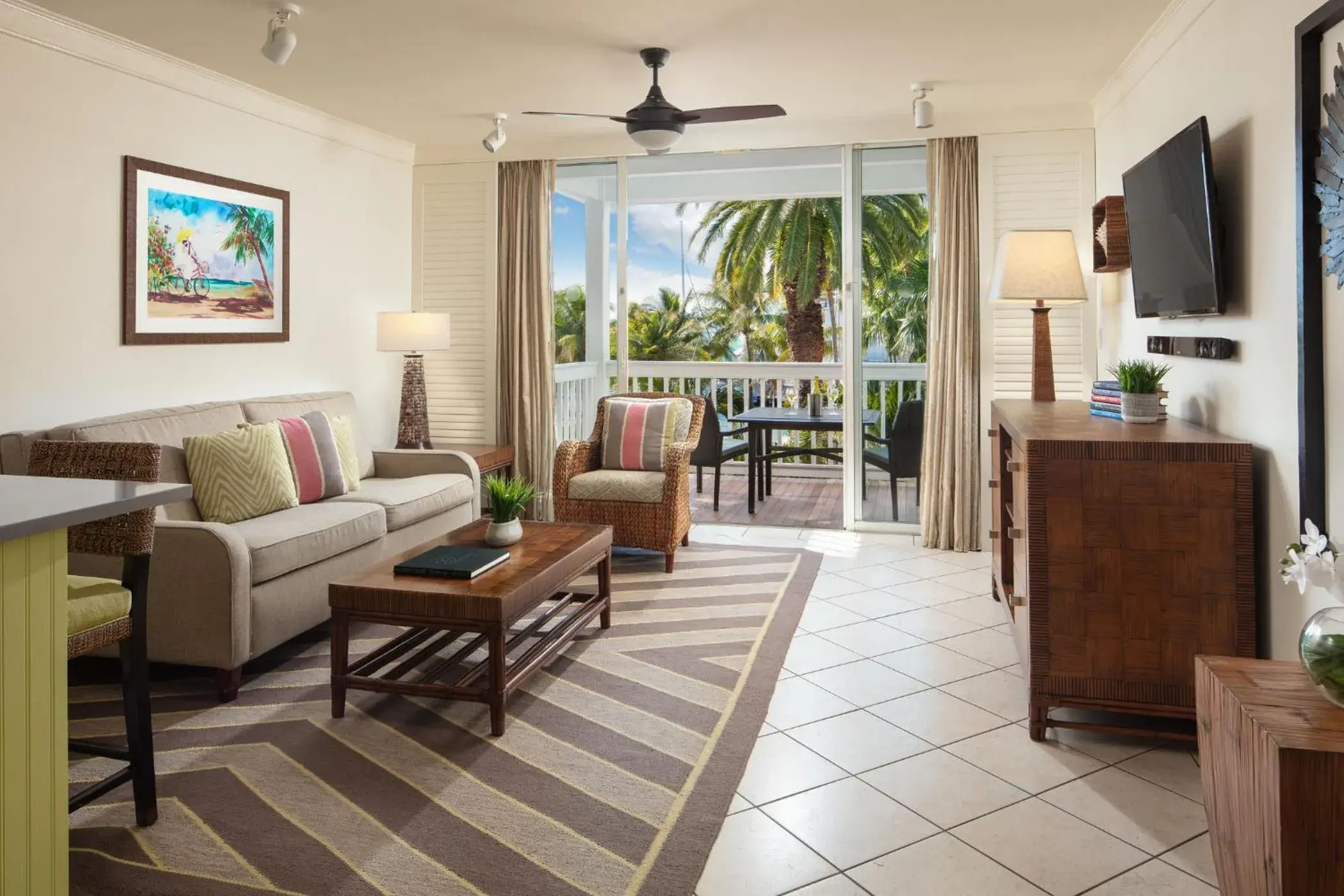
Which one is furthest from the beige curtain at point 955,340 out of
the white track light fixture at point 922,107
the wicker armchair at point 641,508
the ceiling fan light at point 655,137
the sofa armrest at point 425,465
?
the sofa armrest at point 425,465

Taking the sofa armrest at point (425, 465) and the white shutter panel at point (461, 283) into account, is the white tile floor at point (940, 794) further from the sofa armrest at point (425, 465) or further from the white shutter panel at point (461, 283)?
the white shutter panel at point (461, 283)

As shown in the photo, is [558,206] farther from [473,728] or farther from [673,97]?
[473,728]

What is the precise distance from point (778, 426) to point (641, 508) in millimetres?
1794

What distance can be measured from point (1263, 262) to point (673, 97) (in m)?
3.13

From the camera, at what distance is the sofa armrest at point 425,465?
518 centimetres

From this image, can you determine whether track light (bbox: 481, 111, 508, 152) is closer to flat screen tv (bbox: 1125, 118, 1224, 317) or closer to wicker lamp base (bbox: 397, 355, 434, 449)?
wicker lamp base (bbox: 397, 355, 434, 449)

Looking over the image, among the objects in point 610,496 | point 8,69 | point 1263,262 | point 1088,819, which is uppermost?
point 8,69

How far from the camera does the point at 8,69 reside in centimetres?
343

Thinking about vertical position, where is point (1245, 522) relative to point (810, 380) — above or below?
below

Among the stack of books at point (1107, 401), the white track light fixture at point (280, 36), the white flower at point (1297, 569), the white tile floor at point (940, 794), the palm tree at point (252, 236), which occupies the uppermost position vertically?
the white track light fixture at point (280, 36)

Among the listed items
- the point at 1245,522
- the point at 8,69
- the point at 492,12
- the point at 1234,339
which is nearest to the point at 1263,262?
the point at 1234,339

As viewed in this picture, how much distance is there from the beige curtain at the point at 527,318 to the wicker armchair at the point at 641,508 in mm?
987

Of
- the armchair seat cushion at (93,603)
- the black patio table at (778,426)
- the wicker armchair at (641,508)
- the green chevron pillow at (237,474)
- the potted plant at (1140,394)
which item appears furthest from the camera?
the black patio table at (778,426)

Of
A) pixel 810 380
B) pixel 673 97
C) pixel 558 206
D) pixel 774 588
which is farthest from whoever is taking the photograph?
pixel 810 380
